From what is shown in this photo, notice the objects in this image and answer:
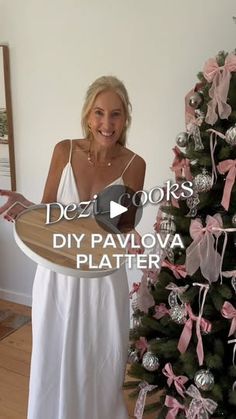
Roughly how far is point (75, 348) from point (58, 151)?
664 mm

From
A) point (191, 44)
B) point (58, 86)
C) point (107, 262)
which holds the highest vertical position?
point (191, 44)

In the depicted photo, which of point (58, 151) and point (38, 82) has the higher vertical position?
point (38, 82)

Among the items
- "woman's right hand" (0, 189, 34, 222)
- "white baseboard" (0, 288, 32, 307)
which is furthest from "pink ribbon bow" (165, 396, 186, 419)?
"white baseboard" (0, 288, 32, 307)

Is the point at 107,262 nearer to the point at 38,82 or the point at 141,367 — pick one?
the point at 141,367

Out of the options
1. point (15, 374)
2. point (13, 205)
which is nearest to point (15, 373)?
point (15, 374)

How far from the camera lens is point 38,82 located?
7.62ft

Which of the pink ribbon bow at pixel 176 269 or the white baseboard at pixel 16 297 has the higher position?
the pink ribbon bow at pixel 176 269

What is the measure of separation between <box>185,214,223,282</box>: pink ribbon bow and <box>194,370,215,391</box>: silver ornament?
10.0 inches

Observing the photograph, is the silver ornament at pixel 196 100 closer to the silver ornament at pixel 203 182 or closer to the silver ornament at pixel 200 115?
the silver ornament at pixel 200 115

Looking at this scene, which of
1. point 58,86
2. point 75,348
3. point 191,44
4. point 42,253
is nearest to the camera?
point 42,253

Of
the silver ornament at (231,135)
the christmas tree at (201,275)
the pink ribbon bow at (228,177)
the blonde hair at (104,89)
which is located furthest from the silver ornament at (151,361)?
the blonde hair at (104,89)

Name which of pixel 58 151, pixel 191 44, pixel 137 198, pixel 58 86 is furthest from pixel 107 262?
pixel 58 86

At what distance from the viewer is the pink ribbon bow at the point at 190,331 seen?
→ 1139 mm

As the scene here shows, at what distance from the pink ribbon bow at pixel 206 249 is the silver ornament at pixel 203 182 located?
0.07 metres
